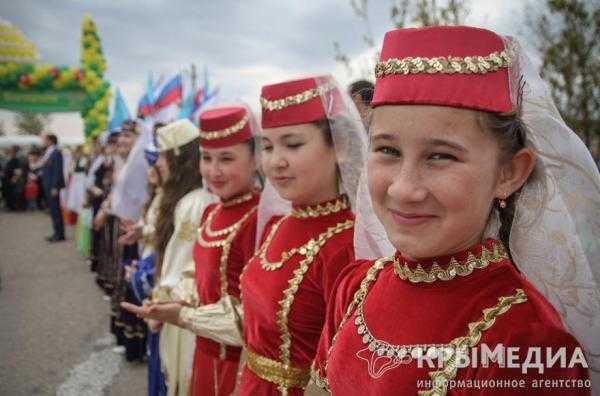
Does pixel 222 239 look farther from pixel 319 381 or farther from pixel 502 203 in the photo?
pixel 502 203

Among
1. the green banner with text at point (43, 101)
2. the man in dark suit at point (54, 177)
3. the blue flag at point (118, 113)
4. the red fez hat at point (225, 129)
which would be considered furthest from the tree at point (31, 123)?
the red fez hat at point (225, 129)

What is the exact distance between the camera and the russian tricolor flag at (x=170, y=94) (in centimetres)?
505

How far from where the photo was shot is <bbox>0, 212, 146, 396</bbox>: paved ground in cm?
392

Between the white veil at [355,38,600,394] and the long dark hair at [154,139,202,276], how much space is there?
2609 mm

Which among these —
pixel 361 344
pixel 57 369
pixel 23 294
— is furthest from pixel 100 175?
pixel 361 344

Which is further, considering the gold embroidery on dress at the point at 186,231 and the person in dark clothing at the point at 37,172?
the person in dark clothing at the point at 37,172

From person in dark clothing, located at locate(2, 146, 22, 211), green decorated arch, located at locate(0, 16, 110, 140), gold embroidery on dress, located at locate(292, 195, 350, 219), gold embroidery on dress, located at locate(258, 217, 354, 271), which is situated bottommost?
person in dark clothing, located at locate(2, 146, 22, 211)

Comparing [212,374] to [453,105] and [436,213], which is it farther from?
[453,105]

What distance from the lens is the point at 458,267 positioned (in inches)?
41.1

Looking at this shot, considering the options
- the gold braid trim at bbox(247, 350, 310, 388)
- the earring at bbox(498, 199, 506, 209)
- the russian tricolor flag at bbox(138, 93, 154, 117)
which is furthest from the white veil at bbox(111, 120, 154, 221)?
the earring at bbox(498, 199, 506, 209)

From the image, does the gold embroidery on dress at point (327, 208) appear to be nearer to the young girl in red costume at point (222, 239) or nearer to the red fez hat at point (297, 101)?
the red fez hat at point (297, 101)

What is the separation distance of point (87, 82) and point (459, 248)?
1698cm

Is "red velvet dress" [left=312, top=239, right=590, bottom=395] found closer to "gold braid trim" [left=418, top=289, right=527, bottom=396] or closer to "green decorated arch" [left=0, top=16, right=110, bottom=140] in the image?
"gold braid trim" [left=418, top=289, right=527, bottom=396]

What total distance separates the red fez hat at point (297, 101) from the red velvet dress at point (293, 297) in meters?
0.34
